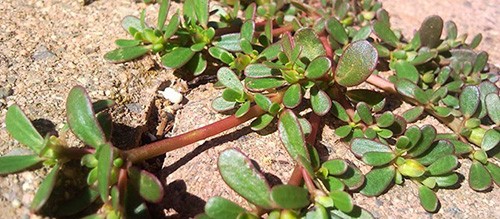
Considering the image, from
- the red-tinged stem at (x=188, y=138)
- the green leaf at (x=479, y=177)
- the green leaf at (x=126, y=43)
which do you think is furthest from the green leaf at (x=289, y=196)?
the green leaf at (x=126, y=43)

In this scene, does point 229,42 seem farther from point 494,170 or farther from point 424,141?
point 494,170

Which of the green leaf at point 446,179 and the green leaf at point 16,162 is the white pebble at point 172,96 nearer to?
the green leaf at point 16,162

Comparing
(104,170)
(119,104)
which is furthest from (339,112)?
(104,170)

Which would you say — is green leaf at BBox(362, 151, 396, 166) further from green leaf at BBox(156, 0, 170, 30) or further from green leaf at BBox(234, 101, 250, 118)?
green leaf at BBox(156, 0, 170, 30)

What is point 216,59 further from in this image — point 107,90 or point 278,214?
point 278,214

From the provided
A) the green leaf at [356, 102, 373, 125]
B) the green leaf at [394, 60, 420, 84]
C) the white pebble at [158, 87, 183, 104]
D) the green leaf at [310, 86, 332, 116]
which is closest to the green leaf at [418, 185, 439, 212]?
the green leaf at [356, 102, 373, 125]
